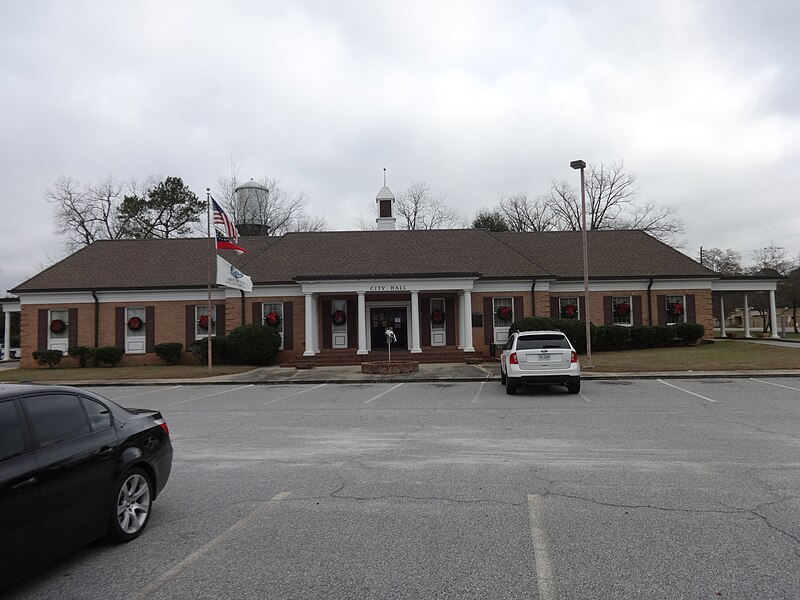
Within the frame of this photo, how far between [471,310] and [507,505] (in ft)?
73.2

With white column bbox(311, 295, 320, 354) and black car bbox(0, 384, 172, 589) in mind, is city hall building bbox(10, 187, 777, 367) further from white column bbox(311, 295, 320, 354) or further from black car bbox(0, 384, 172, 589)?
black car bbox(0, 384, 172, 589)

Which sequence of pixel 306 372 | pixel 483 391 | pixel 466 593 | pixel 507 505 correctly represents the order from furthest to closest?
pixel 306 372 < pixel 483 391 < pixel 507 505 < pixel 466 593

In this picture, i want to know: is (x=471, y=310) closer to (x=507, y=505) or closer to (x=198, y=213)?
(x=507, y=505)

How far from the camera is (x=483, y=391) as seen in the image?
52.5 feet

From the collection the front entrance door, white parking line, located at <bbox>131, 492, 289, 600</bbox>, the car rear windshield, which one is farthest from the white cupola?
white parking line, located at <bbox>131, 492, 289, 600</bbox>

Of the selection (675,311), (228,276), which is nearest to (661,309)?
(675,311)

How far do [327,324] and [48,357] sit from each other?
44.5 ft

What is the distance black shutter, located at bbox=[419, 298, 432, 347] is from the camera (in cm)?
2845

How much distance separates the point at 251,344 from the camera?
25141 millimetres

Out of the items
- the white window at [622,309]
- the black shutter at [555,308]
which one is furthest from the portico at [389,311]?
the white window at [622,309]

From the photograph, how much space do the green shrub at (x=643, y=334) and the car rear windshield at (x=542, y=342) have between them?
599 inches

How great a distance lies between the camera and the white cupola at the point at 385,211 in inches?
1423

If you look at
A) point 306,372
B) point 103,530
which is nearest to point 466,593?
point 103,530

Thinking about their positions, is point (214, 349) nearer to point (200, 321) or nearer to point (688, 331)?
point (200, 321)
